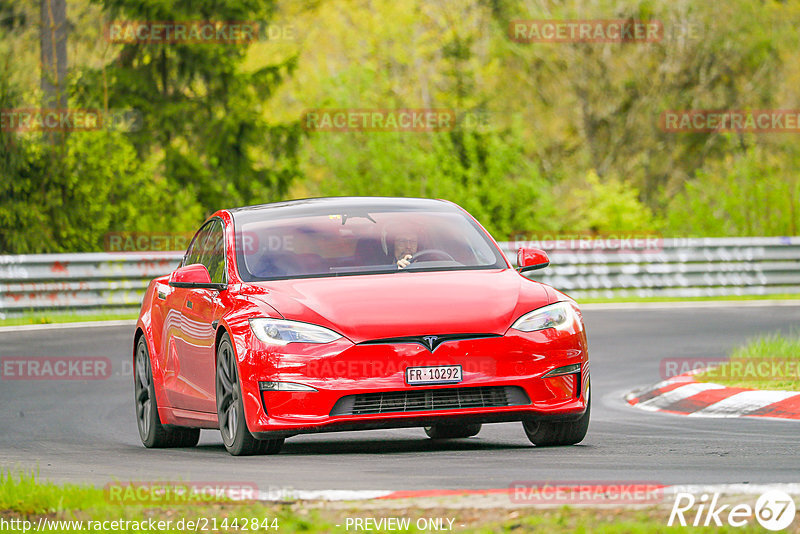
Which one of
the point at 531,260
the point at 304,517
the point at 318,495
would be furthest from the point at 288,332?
the point at 304,517

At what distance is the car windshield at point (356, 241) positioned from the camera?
31.4 feet

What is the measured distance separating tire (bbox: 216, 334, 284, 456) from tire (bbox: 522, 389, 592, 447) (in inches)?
63.6

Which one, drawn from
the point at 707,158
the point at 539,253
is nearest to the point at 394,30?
the point at 707,158

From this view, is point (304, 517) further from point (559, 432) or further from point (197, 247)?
point (197, 247)


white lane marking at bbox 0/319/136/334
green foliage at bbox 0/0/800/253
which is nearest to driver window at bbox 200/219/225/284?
white lane marking at bbox 0/319/136/334

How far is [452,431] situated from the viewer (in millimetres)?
10891

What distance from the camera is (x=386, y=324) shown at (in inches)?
340

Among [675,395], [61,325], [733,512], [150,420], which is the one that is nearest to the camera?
[733,512]

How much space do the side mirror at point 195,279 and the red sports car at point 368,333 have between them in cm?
1

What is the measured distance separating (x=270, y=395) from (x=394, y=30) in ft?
133

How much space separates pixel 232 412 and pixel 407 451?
1.08 metres

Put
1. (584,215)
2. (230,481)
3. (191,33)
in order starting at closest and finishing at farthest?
(230,481) → (191,33) → (584,215)

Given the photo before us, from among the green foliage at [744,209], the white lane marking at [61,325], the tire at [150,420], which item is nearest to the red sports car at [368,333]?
the tire at [150,420]

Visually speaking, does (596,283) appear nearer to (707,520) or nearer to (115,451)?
(115,451)
